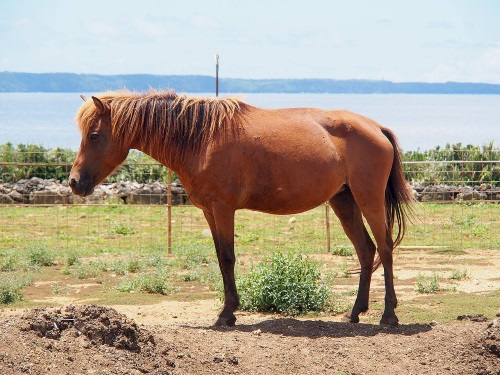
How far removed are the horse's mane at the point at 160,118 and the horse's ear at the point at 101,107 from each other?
0.04 metres

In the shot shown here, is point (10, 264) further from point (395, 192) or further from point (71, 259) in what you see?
point (395, 192)

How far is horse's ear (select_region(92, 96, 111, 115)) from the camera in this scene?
24.7ft

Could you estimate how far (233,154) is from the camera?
7629mm

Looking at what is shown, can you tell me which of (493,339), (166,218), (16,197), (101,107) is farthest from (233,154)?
(16,197)

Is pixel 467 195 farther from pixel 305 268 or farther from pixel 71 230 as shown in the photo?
pixel 305 268

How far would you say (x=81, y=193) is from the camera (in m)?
7.70

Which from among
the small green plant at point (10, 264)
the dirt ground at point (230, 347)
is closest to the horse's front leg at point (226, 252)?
the dirt ground at point (230, 347)

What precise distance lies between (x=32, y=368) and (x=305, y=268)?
4213mm

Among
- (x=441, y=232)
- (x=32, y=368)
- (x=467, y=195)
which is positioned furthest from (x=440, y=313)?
(x=467, y=195)

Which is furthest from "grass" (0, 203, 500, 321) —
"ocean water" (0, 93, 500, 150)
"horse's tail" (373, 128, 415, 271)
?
"ocean water" (0, 93, 500, 150)

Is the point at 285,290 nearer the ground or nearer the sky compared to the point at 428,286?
nearer the sky

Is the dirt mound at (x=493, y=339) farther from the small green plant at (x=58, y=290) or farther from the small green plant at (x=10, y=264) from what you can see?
the small green plant at (x=10, y=264)

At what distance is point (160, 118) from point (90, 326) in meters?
2.54

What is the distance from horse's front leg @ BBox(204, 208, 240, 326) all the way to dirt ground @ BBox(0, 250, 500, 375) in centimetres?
18
